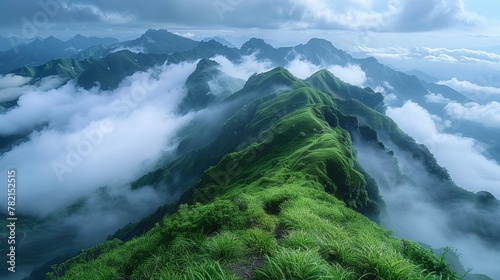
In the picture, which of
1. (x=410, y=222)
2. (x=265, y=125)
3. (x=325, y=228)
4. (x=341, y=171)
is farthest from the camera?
(x=265, y=125)

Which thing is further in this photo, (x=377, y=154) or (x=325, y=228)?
(x=377, y=154)

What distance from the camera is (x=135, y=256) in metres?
13.5

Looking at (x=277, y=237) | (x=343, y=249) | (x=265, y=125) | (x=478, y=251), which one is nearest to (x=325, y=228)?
(x=277, y=237)

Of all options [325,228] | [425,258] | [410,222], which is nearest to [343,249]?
[325,228]

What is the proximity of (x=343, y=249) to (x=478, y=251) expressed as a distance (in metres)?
227

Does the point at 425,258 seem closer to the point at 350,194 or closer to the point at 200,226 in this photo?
the point at 200,226

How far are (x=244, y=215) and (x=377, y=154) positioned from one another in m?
199

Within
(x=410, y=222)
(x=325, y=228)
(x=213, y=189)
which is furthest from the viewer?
(x=410, y=222)

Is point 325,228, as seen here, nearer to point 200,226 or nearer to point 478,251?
point 200,226

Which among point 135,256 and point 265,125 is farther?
point 265,125

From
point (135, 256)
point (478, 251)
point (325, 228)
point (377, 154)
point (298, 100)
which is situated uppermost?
point (298, 100)

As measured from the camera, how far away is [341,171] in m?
73.2

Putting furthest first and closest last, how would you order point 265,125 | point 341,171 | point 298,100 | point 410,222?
point 298,100 → point 265,125 → point 410,222 → point 341,171

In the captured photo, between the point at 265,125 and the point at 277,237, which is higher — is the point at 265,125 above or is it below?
above
